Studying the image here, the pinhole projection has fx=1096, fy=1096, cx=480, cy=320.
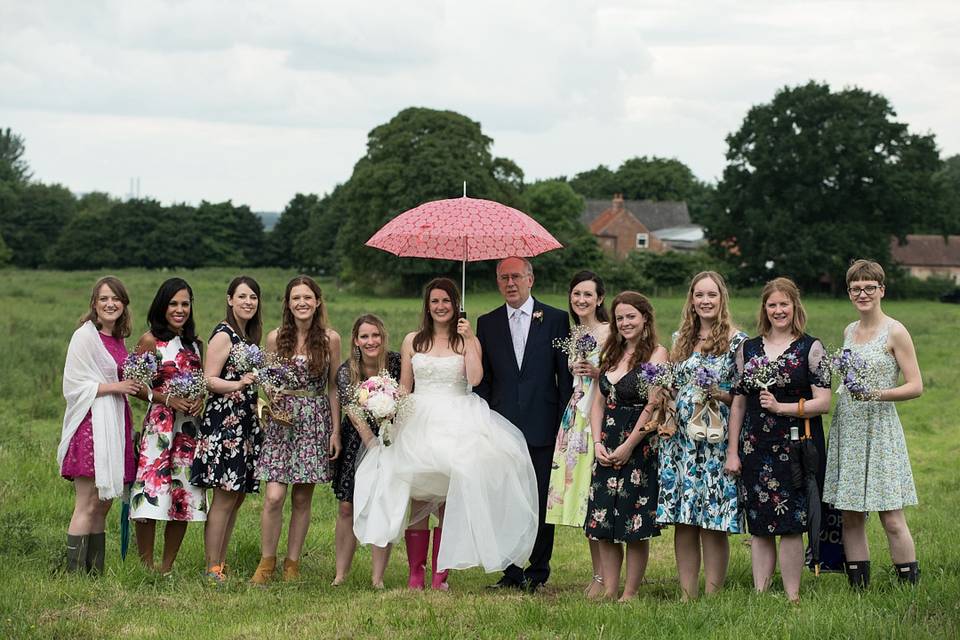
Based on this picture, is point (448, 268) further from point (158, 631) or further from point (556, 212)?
point (158, 631)

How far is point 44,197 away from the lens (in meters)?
102

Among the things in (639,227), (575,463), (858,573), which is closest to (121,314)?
(575,463)

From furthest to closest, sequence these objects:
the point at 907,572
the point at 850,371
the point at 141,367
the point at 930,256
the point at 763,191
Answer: the point at 930,256
the point at 763,191
the point at 141,367
the point at 907,572
the point at 850,371

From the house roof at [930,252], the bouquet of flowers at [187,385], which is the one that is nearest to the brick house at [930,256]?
the house roof at [930,252]

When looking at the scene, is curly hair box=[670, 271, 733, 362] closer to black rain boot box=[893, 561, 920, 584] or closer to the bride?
the bride

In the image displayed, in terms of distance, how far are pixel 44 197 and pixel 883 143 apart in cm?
7508

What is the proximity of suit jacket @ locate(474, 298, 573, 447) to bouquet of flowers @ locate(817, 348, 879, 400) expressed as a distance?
7.24 feet

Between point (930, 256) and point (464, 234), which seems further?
point (930, 256)

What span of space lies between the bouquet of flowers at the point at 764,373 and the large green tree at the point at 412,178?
163ft

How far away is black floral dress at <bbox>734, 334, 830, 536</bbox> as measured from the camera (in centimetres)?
754

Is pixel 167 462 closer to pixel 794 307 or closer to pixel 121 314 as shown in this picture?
pixel 121 314

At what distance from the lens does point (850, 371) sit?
7.39 m

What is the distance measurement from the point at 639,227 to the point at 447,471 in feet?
310

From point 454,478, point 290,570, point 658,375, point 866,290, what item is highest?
point 866,290
